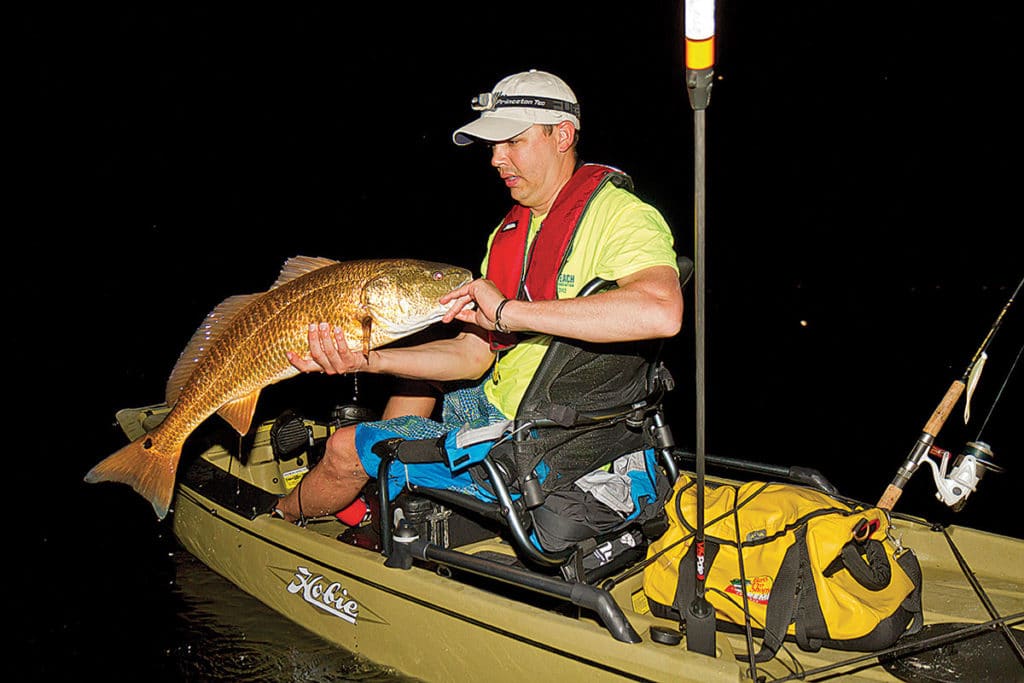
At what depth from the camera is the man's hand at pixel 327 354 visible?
3447 millimetres

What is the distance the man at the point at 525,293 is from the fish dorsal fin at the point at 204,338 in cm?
45

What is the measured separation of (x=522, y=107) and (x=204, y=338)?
69.7 inches

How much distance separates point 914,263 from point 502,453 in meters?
18.9

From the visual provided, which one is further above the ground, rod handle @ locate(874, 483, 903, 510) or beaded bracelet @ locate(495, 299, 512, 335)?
beaded bracelet @ locate(495, 299, 512, 335)

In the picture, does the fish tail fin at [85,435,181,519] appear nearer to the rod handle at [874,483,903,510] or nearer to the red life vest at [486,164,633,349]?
the red life vest at [486,164,633,349]

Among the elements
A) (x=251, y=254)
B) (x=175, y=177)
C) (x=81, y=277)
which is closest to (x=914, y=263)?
(x=251, y=254)

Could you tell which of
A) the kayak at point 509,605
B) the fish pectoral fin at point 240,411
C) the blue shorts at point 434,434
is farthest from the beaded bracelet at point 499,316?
the fish pectoral fin at point 240,411

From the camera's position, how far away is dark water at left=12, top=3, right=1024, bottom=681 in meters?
6.15

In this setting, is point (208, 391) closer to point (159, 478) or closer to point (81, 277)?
point (159, 478)

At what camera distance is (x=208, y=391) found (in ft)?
11.8

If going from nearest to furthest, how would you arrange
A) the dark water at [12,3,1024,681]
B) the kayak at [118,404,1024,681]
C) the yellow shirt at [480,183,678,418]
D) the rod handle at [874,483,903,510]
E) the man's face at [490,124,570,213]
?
1. the kayak at [118,404,1024,681]
2. the yellow shirt at [480,183,678,418]
3. the rod handle at [874,483,903,510]
4. the man's face at [490,124,570,213]
5. the dark water at [12,3,1024,681]

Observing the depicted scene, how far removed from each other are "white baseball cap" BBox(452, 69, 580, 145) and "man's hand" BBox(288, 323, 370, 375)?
1053 mm

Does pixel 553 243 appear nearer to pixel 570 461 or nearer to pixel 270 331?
pixel 570 461

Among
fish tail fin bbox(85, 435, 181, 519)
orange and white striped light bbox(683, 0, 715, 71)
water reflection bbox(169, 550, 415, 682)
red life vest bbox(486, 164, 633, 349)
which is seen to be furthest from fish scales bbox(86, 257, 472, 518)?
orange and white striped light bbox(683, 0, 715, 71)
